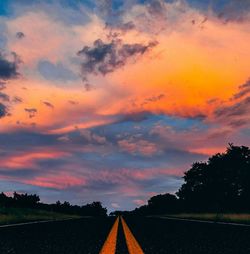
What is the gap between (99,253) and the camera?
6051 mm

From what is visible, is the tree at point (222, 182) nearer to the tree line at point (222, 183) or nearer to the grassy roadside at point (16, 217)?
the tree line at point (222, 183)

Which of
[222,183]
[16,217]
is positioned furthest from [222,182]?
[16,217]

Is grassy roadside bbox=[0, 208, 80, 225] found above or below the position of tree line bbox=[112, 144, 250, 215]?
below

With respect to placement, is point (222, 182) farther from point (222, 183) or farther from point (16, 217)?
point (16, 217)

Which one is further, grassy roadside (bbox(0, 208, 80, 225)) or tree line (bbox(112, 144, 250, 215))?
tree line (bbox(112, 144, 250, 215))

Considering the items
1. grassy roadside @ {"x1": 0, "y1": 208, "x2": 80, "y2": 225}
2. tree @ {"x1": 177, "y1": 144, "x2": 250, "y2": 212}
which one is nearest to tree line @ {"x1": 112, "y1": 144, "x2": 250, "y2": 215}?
tree @ {"x1": 177, "y1": 144, "x2": 250, "y2": 212}

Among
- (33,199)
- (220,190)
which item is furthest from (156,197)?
(220,190)

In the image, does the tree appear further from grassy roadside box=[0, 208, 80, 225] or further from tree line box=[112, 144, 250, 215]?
grassy roadside box=[0, 208, 80, 225]

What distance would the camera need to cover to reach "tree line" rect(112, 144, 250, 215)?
72.4m

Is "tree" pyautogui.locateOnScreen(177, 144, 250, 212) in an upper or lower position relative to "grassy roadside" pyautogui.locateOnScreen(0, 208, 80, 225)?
upper

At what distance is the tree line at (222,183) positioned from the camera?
7244 cm

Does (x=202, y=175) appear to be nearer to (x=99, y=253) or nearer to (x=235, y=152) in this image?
(x=235, y=152)

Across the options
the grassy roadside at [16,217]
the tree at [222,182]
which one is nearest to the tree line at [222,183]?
the tree at [222,182]

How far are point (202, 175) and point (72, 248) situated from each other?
78331mm
